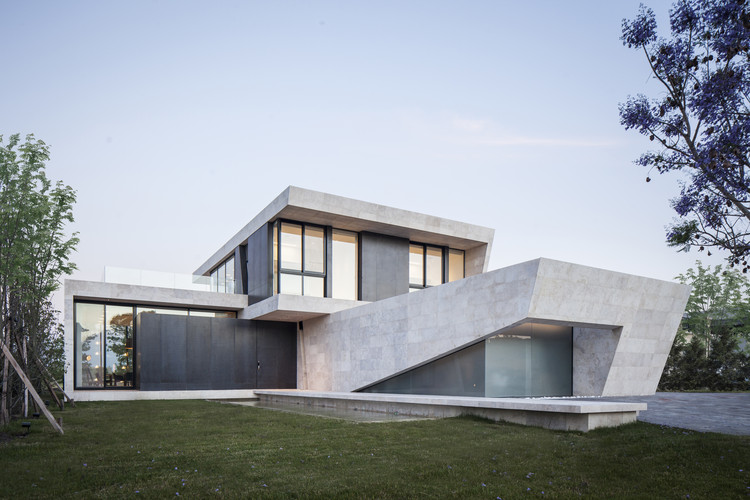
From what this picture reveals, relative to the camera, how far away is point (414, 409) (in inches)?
625

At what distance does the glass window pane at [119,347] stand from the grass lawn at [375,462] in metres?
15.1

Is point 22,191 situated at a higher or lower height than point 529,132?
lower

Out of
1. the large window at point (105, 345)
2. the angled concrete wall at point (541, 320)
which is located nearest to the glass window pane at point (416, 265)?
the angled concrete wall at point (541, 320)

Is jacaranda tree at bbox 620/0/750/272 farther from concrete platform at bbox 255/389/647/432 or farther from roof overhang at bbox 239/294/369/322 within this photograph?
roof overhang at bbox 239/294/369/322

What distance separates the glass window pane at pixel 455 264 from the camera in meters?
30.0

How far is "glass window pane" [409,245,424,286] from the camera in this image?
28438mm

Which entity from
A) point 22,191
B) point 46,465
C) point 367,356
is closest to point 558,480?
point 46,465

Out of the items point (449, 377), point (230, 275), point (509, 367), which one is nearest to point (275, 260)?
point (230, 275)

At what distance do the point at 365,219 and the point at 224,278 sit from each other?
10032mm

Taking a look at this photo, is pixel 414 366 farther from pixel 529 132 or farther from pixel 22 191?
pixel 22 191

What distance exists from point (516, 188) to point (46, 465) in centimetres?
2639

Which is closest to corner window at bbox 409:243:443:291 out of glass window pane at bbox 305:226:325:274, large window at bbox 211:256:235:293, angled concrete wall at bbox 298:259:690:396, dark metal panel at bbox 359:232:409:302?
dark metal panel at bbox 359:232:409:302

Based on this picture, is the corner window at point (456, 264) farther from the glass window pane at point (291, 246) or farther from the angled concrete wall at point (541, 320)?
the glass window pane at point (291, 246)

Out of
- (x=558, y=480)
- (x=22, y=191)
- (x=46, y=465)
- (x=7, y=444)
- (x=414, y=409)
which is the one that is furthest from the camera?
(x=414, y=409)
